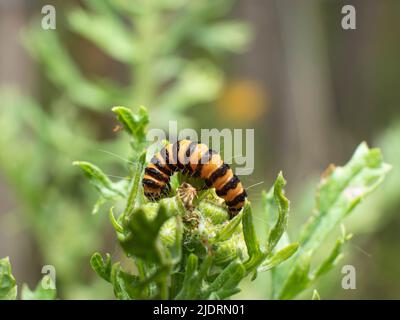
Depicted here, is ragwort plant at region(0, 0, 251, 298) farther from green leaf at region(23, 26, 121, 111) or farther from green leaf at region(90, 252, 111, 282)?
green leaf at region(90, 252, 111, 282)

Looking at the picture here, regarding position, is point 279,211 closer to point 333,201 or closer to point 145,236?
point 145,236

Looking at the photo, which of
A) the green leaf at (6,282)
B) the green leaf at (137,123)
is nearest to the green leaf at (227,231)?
the green leaf at (137,123)

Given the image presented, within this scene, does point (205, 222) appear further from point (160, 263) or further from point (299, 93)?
point (299, 93)

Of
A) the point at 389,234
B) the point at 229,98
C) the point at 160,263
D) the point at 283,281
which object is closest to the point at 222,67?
the point at 229,98

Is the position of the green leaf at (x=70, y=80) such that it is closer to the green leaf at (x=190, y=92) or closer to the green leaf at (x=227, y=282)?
the green leaf at (x=190, y=92)

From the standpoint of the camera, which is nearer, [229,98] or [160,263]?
[160,263]

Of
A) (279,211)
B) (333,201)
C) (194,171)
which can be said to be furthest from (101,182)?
(333,201)

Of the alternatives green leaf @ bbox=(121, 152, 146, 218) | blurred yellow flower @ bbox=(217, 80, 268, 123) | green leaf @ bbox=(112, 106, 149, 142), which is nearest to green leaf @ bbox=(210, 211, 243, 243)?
green leaf @ bbox=(121, 152, 146, 218)
